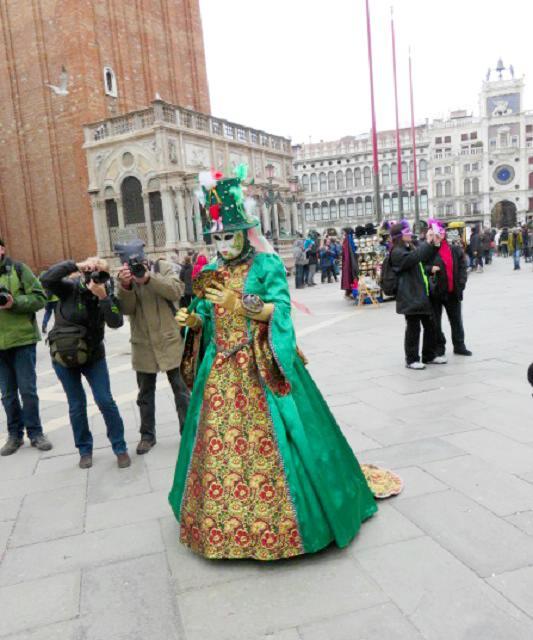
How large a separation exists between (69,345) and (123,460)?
955 millimetres

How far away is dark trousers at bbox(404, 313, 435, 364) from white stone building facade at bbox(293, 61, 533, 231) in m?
58.5

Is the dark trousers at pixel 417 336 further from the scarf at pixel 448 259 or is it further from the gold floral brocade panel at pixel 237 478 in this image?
the gold floral brocade panel at pixel 237 478

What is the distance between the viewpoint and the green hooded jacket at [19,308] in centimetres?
464

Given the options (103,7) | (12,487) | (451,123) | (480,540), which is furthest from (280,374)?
(451,123)

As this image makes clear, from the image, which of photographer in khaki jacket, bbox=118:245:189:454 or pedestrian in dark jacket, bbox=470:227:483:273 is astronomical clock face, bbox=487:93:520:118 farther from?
photographer in khaki jacket, bbox=118:245:189:454

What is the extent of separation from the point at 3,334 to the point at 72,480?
1.43 meters

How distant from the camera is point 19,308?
4629mm

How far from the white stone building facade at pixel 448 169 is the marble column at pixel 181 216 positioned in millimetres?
44818

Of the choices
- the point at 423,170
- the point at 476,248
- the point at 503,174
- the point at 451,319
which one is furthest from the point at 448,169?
the point at 451,319

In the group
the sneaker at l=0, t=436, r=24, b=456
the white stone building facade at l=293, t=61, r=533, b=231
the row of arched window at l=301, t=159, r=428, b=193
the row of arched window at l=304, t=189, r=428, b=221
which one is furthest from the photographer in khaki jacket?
the row of arched window at l=304, t=189, r=428, b=221

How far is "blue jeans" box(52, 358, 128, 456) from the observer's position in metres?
4.16

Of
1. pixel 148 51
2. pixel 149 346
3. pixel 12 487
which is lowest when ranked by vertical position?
pixel 12 487

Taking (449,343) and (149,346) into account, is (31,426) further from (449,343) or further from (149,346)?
(449,343)

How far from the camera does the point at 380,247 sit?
1322 cm
